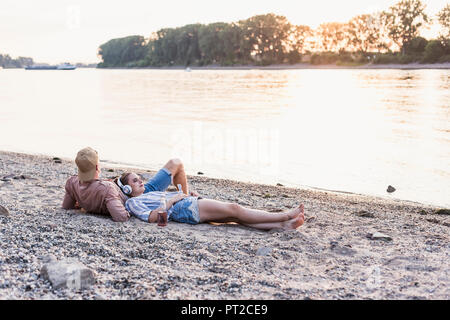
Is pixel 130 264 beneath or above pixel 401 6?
beneath

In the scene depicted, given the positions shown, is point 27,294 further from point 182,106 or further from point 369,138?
point 182,106

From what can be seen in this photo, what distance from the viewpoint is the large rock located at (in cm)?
374

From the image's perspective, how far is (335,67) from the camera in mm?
112938

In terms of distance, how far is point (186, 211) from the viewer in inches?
236

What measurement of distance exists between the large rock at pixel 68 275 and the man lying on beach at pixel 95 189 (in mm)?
1891

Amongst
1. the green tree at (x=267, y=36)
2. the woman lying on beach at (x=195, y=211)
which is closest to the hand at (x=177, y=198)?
the woman lying on beach at (x=195, y=211)

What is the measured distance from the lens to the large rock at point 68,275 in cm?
374

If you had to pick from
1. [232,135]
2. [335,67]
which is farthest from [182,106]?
[335,67]

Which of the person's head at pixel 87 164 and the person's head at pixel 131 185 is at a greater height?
the person's head at pixel 87 164

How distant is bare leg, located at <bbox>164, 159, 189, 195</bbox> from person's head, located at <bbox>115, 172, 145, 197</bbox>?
1.60ft

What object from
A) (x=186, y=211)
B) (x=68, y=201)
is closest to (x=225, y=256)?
(x=186, y=211)

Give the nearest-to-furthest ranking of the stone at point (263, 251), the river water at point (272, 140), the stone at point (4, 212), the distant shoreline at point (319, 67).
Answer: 1. the stone at point (263, 251)
2. the stone at point (4, 212)
3. the river water at point (272, 140)
4. the distant shoreline at point (319, 67)

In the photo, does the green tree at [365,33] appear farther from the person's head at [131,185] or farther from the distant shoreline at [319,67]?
the person's head at [131,185]

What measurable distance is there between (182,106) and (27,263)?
28.0m
